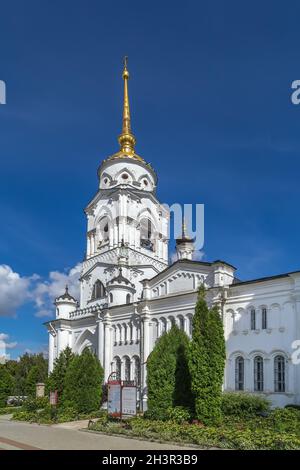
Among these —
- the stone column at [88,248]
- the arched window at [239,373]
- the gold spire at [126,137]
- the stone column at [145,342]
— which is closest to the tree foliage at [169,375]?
the arched window at [239,373]

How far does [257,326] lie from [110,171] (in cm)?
2653

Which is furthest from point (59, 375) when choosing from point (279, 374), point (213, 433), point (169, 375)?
point (213, 433)

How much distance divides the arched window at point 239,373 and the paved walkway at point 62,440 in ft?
31.4

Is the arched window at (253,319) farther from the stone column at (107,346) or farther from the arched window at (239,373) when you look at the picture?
the stone column at (107,346)

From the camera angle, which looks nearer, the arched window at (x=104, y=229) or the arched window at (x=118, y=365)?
the arched window at (x=118, y=365)

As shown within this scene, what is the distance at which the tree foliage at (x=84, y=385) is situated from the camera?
99.1ft

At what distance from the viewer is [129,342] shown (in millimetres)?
37688

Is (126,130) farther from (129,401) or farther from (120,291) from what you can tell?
(129,401)

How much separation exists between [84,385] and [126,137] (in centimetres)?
3045

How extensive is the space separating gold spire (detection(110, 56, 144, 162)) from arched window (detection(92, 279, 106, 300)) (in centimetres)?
1293

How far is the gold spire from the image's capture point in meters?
51.6

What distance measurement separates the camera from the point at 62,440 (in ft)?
64.5

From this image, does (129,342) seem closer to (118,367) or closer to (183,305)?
(118,367)
